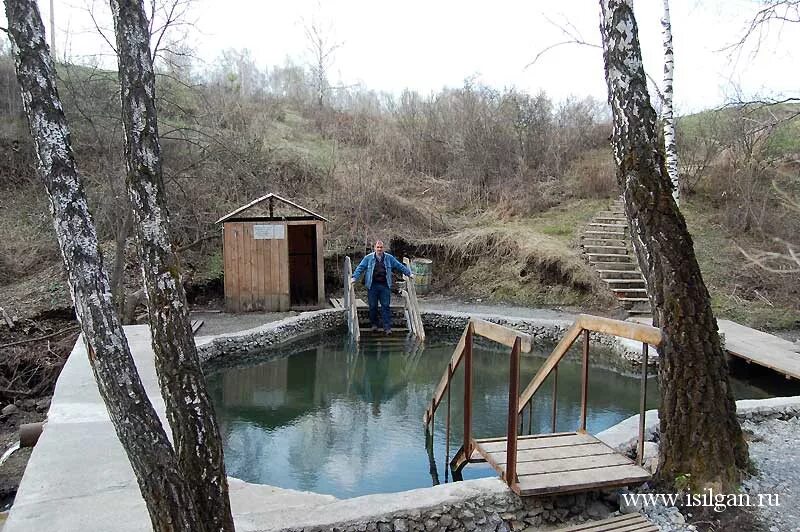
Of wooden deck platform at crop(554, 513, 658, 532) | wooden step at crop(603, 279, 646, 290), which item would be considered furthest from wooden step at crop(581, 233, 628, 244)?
wooden deck platform at crop(554, 513, 658, 532)

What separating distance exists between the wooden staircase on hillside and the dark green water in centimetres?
257

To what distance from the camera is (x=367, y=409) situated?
7.98 metres

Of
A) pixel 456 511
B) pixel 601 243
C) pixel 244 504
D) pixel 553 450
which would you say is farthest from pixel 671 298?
pixel 601 243

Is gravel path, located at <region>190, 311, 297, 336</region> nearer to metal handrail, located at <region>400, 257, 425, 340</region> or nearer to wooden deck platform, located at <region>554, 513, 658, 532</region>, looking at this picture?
metal handrail, located at <region>400, 257, 425, 340</region>

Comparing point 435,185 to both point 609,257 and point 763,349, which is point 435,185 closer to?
point 609,257

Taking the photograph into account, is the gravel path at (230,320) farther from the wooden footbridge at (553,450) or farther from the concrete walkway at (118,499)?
the wooden footbridge at (553,450)

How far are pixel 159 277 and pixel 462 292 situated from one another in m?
11.6

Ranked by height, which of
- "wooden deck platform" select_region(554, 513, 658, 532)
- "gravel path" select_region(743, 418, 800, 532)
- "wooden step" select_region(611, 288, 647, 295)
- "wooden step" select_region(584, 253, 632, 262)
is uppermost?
"wooden step" select_region(584, 253, 632, 262)

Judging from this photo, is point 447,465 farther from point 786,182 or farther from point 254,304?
point 786,182

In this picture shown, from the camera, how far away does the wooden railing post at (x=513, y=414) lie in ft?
12.4

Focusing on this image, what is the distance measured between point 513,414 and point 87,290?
8.51 feet

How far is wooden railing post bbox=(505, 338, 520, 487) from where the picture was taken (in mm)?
3776

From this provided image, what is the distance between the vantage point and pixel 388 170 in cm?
1956

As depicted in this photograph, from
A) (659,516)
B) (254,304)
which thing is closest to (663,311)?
(659,516)
